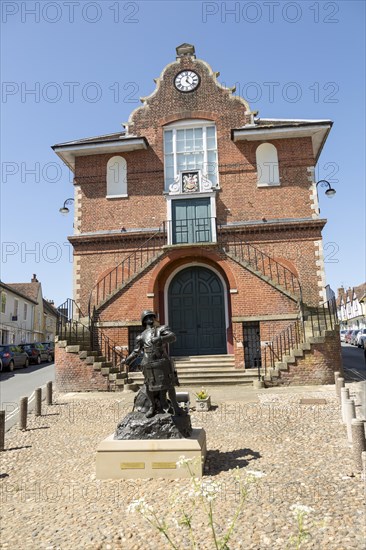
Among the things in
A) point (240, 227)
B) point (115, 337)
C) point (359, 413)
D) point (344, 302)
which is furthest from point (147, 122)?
point (344, 302)

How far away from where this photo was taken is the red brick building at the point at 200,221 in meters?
16.2

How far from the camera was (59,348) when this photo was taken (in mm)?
14781

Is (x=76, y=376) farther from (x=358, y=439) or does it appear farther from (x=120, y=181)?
(x=358, y=439)

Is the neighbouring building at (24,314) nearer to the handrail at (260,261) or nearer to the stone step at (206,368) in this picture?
the handrail at (260,261)

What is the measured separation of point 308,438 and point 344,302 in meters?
74.6

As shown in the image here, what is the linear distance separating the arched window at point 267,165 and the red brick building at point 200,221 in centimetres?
4

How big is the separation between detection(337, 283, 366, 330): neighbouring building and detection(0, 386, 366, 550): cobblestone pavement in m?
51.2

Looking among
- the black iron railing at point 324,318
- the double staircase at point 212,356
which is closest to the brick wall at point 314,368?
the double staircase at point 212,356

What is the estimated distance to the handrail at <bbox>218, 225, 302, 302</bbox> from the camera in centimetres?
1677

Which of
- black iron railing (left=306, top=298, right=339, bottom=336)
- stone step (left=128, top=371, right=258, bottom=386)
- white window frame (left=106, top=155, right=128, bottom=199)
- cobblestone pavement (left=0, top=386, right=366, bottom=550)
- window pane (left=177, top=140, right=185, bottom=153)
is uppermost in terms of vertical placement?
window pane (left=177, top=140, right=185, bottom=153)

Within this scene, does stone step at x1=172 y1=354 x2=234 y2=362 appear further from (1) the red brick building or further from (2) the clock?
(2) the clock

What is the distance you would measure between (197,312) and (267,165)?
287 inches

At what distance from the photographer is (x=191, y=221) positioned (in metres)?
17.7

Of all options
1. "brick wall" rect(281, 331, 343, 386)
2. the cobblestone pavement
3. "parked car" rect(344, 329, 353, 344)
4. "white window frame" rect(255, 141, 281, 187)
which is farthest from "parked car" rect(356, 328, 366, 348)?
the cobblestone pavement
